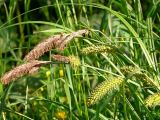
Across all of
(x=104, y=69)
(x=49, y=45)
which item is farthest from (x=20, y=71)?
(x=104, y=69)

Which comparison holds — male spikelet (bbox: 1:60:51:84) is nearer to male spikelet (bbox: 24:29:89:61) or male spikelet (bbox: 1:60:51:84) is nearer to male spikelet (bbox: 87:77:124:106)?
male spikelet (bbox: 24:29:89:61)

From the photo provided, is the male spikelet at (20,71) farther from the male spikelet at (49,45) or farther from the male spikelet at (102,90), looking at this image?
the male spikelet at (102,90)

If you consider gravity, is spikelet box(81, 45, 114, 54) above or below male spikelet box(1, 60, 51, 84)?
above

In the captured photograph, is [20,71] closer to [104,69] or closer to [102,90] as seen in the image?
[102,90]

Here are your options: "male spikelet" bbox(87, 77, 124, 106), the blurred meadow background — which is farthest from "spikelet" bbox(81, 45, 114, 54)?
"male spikelet" bbox(87, 77, 124, 106)

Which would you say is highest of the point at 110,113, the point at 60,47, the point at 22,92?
the point at 60,47

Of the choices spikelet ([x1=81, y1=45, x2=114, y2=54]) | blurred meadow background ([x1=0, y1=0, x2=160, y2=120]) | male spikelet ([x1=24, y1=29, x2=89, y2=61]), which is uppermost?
male spikelet ([x1=24, y1=29, x2=89, y2=61])

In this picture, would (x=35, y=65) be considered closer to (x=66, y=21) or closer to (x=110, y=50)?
(x=110, y=50)

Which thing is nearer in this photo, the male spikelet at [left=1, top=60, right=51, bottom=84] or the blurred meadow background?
the male spikelet at [left=1, top=60, right=51, bottom=84]

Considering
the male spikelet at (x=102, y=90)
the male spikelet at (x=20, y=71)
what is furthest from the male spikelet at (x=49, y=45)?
the male spikelet at (x=102, y=90)

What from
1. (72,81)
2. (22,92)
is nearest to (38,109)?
(72,81)

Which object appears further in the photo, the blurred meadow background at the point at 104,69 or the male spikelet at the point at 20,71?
the blurred meadow background at the point at 104,69
